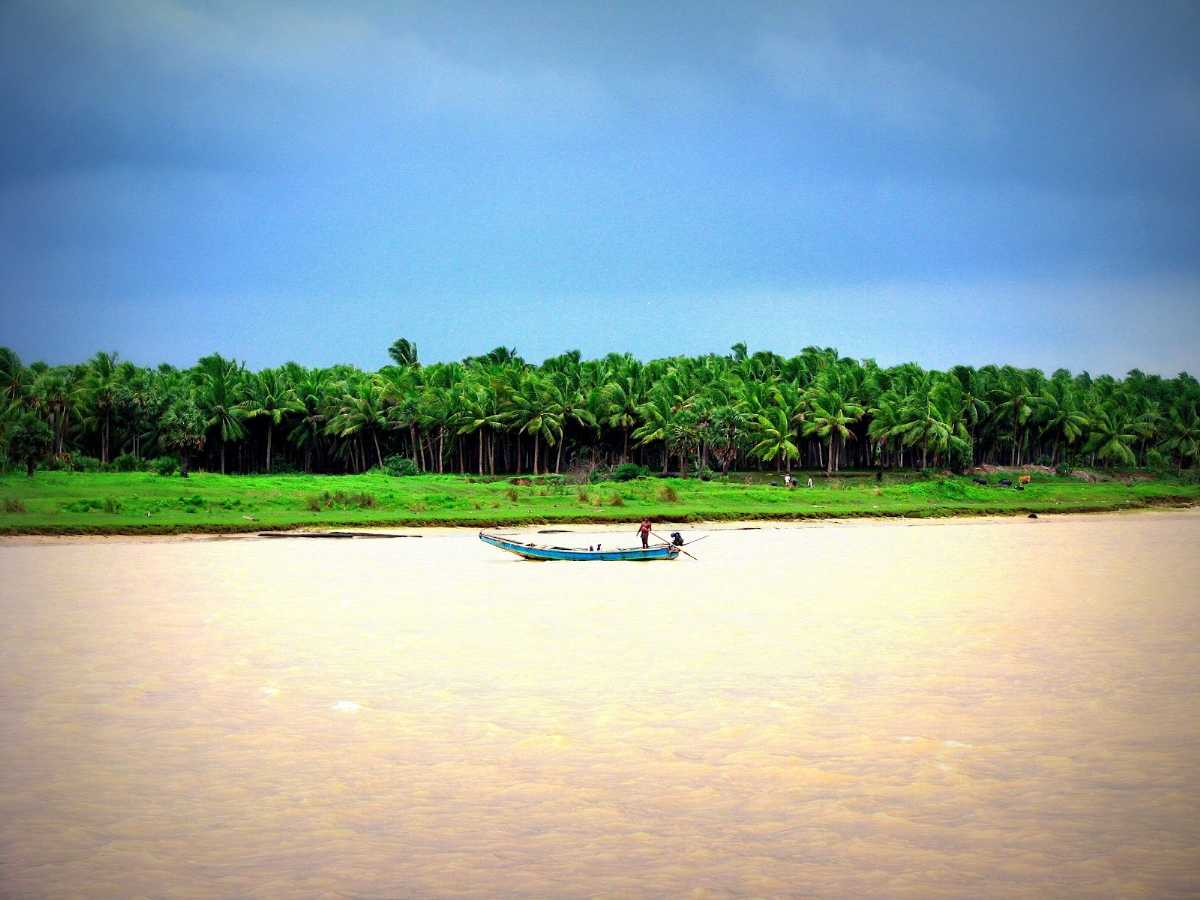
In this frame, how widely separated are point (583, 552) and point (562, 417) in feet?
171

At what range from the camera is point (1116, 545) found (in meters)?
42.4

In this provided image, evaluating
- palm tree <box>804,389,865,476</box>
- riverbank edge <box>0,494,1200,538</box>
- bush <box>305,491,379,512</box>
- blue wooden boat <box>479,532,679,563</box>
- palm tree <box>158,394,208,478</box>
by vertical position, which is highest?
palm tree <box>804,389,865,476</box>

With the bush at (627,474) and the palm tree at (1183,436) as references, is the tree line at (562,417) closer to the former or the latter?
the palm tree at (1183,436)

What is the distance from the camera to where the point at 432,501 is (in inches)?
2199

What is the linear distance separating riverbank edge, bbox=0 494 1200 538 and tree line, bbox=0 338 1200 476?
25269 millimetres

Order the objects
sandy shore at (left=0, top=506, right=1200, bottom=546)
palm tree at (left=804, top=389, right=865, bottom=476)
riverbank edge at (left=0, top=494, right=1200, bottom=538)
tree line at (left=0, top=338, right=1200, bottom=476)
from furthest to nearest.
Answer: palm tree at (left=804, top=389, right=865, bottom=476)
tree line at (left=0, top=338, right=1200, bottom=476)
riverbank edge at (left=0, top=494, right=1200, bottom=538)
sandy shore at (left=0, top=506, right=1200, bottom=546)

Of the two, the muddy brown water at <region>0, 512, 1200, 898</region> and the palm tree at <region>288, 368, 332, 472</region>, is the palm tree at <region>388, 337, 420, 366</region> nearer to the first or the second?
the palm tree at <region>288, 368, 332, 472</region>

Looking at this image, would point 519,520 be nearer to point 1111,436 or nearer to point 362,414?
point 362,414

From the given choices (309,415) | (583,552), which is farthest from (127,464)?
(583,552)

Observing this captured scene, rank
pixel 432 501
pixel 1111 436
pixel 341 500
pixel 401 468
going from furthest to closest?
pixel 1111 436, pixel 401 468, pixel 432 501, pixel 341 500

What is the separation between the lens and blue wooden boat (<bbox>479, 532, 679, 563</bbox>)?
33.2 m

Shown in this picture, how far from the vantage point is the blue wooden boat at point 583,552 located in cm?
3319

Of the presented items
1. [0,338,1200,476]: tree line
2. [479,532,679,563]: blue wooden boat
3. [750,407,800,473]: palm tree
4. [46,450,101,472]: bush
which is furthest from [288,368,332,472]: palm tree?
[479,532,679,563]: blue wooden boat

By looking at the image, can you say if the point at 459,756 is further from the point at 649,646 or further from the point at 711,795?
the point at 649,646
